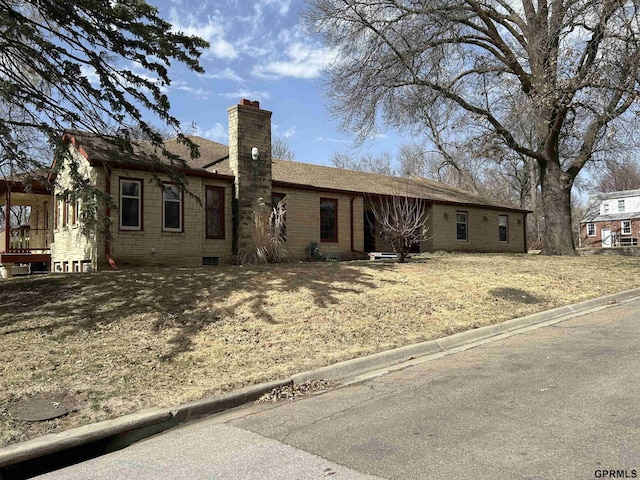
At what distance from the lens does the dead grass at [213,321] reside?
19.8 ft

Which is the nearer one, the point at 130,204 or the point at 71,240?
the point at 130,204

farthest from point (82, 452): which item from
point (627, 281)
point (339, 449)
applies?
point (627, 281)

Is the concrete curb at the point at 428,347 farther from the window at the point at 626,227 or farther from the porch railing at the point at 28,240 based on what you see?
the window at the point at 626,227

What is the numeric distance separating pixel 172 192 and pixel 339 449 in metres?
12.9

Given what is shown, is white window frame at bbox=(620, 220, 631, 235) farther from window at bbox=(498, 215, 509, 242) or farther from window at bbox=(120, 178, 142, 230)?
window at bbox=(120, 178, 142, 230)

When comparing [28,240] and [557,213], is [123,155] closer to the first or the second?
[28,240]

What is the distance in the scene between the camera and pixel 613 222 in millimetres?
52844

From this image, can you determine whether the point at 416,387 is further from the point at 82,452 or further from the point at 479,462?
the point at 82,452

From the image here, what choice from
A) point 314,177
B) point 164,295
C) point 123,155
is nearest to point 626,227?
point 314,177

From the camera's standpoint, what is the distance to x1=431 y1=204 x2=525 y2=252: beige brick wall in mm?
24297

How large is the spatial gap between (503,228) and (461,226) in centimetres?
420

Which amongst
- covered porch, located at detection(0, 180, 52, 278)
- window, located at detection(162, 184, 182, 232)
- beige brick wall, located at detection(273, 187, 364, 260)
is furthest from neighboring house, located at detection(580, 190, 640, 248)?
covered porch, located at detection(0, 180, 52, 278)

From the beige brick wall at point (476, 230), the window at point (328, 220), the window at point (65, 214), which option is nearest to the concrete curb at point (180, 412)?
the window at point (328, 220)

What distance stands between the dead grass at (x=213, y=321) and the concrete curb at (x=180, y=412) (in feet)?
0.71
